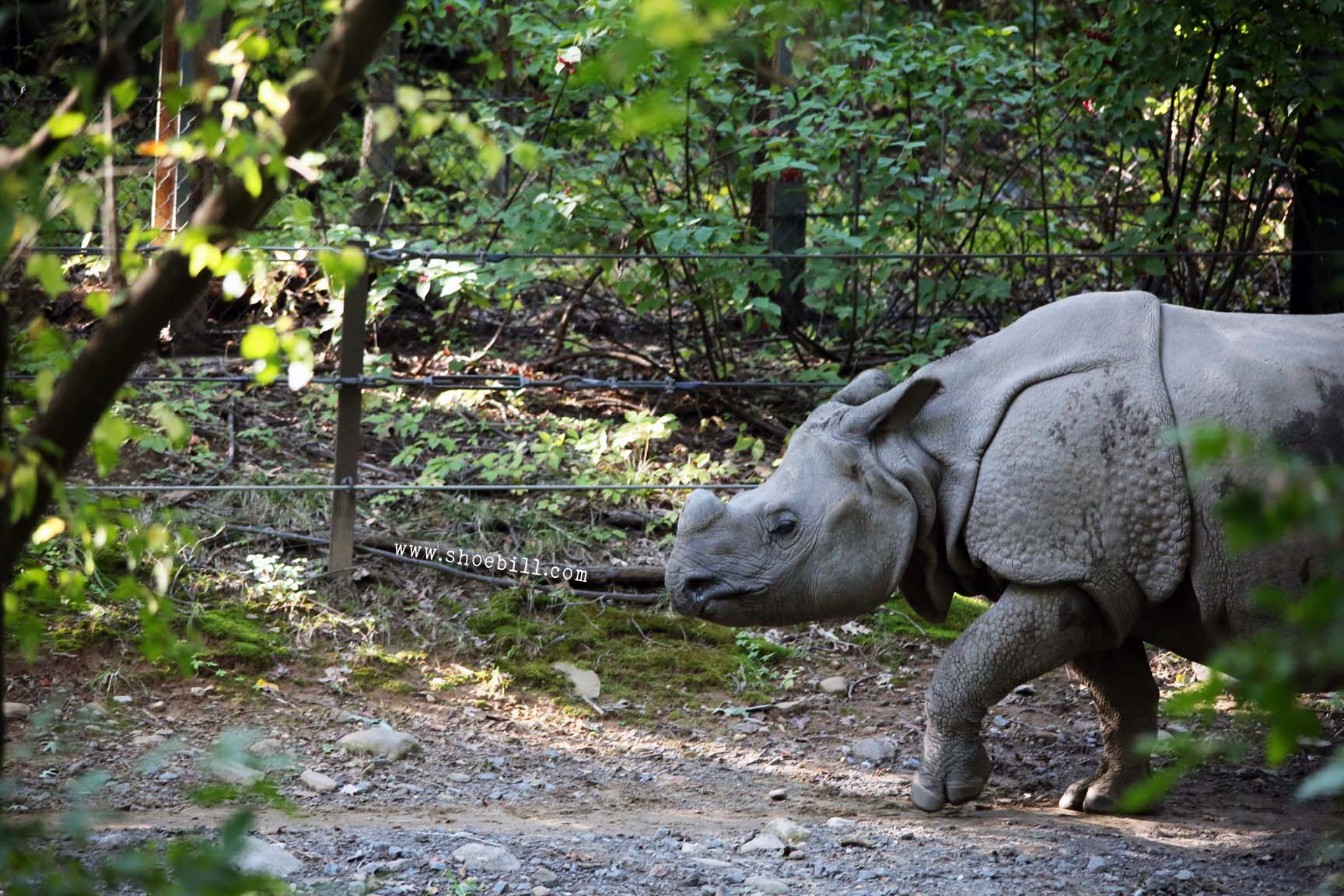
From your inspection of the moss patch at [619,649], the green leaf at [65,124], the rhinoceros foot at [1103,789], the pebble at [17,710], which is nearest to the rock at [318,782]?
the pebble at [17,710]

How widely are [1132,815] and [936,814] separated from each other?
741 mm

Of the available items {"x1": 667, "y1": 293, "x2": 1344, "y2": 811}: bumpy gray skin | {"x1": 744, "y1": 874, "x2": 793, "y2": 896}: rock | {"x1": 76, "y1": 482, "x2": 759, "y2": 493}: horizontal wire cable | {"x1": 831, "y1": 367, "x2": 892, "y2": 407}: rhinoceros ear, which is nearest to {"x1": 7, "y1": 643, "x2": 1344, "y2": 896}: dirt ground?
{"x1": 744, "y1": 874, "x2": 793, "y2": 896}: rock

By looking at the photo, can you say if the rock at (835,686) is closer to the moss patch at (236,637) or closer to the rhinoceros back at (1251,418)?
the rhinoceros back at (1251,418)

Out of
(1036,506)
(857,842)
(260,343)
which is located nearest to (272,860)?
(857,842)

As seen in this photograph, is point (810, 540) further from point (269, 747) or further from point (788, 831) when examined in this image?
point (269, 747)

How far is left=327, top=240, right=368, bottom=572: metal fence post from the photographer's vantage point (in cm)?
651

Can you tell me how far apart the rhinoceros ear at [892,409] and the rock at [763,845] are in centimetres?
139

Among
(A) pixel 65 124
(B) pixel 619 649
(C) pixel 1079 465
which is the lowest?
(B) pixel 619 649

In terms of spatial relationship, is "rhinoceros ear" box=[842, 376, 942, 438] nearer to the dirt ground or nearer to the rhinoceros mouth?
the rhinoceros mouth

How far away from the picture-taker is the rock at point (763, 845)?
4.37 meters

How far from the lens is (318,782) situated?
196 inches

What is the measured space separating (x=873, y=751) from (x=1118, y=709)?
97cm

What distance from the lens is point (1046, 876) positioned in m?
4.16

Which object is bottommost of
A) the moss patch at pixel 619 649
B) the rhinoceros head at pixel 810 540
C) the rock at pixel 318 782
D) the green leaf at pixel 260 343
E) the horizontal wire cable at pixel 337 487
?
the rock at pixel 318 782
